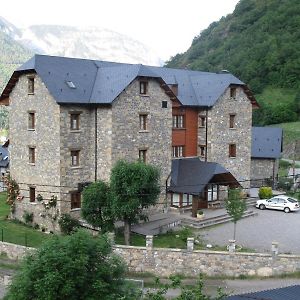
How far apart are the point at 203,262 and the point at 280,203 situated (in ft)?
45.1

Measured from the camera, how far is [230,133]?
41.4 metres

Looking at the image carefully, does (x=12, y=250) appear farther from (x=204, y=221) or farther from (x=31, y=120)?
(x=204, y=221)

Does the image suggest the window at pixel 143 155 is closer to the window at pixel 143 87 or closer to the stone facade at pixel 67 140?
the stone facade at pixel 67 140

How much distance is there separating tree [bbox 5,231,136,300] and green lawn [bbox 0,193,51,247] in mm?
12172

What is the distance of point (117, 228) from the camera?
31969mm

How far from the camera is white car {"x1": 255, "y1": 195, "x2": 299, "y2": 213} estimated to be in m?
38.0

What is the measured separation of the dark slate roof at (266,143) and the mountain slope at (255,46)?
4498 cm

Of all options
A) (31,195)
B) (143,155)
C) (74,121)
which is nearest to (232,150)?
(143,155)

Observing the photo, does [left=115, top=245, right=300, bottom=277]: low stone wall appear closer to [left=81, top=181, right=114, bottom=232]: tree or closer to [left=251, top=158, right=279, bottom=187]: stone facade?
[left=81, top=181, right=114, bottom=232]: tree

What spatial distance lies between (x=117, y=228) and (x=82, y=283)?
48.6 feet

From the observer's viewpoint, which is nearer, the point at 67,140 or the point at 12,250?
the point at 12,250

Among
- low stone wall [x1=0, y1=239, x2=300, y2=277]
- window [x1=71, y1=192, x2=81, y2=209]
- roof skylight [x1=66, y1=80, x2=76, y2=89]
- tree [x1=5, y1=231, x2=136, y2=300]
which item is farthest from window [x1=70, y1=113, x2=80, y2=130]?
tree [x1=5, y1=231, x2=136, y2=300]

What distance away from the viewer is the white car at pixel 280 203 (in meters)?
38.0

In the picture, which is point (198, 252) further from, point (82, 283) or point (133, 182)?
point (82, 283)
